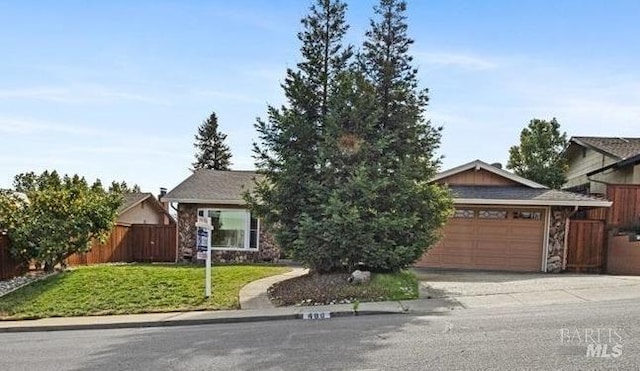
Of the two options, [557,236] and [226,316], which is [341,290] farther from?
[557,236]

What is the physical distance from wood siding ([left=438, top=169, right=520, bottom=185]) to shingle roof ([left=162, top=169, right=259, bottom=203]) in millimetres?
7510

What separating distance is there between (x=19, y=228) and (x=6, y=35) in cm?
547

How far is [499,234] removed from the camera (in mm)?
16562

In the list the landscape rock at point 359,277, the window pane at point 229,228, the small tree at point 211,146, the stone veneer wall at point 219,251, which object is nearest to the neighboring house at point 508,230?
the landscape rock at point 359,277

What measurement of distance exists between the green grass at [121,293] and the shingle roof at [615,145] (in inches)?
A: 602

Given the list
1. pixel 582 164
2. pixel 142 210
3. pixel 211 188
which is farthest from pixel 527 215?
pixel 142 210

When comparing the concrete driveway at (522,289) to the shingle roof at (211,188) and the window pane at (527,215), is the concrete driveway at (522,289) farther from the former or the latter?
the shingle roof at (211,188)

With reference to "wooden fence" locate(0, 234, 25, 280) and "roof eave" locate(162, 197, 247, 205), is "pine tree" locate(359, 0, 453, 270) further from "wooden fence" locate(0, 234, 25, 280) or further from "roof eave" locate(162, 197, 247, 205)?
"wooden fence" locate(0, 234, 25, 280)

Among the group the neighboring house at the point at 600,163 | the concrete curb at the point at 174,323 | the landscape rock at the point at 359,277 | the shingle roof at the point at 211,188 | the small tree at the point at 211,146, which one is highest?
the small tree at the point at 211,146

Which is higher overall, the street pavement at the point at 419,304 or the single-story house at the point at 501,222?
the single-story house at the point at 501,222

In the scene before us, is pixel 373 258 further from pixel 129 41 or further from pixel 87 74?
pixel 87 74

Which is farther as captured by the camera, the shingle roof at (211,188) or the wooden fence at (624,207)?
the shingle roof at (211,188)

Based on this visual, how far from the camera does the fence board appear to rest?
16125mm

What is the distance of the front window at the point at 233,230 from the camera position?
19984mm
